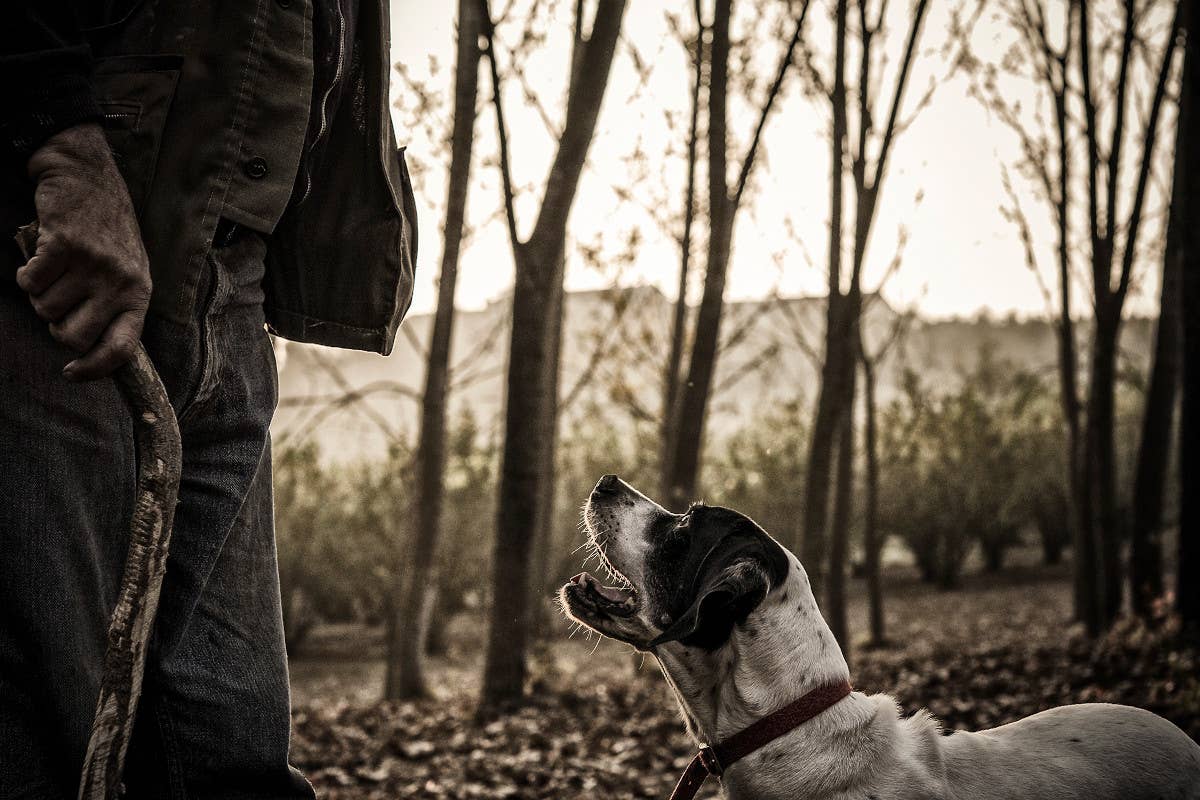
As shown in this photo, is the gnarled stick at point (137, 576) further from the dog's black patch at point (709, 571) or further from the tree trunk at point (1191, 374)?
the tree trunk at point (1191, 374)

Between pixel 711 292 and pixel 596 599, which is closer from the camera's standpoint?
pixel 596 599

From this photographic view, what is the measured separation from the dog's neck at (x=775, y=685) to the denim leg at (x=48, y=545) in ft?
5.56

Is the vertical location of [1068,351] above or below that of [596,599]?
above

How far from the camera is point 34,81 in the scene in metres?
1.39

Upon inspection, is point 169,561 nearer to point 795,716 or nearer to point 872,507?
point 795,716

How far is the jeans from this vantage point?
4.51 feet

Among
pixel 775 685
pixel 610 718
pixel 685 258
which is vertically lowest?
pixel 610 718

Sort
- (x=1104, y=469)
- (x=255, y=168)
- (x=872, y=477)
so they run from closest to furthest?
(x=255, y=168)
(x=1104, y=469)
(x=872, y=477)

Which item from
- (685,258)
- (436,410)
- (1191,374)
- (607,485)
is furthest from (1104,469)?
(607,485)

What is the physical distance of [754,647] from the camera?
8.80 ft

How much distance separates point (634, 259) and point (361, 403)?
4388 mm

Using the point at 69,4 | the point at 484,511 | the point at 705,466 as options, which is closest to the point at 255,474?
the point at 69,4

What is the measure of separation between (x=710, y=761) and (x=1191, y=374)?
21.4ft

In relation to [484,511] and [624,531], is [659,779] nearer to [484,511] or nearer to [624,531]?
[624,531]
